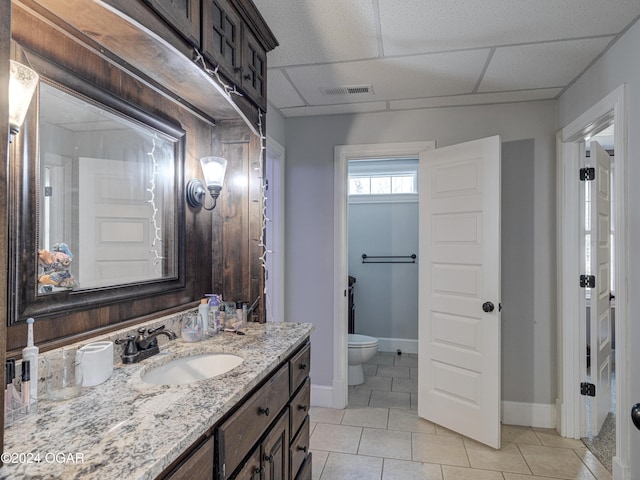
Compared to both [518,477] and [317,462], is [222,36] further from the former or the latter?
[518,477]

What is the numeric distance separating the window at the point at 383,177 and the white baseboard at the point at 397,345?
1.84 metres

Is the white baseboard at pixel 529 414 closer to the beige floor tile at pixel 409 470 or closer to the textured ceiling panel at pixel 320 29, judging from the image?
the beige floor tile at pixel 409 470

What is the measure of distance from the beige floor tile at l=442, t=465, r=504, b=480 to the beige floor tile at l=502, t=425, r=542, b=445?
Result: 0.44 m

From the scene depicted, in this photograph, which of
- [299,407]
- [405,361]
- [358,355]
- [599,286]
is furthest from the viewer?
[405,361]

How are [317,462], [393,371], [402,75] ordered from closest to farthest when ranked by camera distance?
[317,462], [402,75], [393,371]

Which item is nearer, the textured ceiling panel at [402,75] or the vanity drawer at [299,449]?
the vanity drawer at [299,449]

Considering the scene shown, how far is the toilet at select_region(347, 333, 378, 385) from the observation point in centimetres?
343

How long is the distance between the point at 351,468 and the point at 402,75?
8.18 ft

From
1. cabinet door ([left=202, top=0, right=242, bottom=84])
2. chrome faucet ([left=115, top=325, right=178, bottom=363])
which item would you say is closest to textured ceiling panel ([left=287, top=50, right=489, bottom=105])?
cabinet door ([left=202, top=0, right=242, bottom=84])

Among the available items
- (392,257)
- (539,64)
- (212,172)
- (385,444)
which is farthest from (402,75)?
(392,257)

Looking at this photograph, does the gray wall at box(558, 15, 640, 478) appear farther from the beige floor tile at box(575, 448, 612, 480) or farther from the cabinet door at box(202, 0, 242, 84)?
the cabinet door at box(202, 0, 242, 84)

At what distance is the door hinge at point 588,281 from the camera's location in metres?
2.52

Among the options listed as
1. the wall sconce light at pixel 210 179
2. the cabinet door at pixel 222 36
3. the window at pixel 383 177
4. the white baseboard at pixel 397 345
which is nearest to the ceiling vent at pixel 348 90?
the cabinet door at pixel 222 36

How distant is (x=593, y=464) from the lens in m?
2.29
